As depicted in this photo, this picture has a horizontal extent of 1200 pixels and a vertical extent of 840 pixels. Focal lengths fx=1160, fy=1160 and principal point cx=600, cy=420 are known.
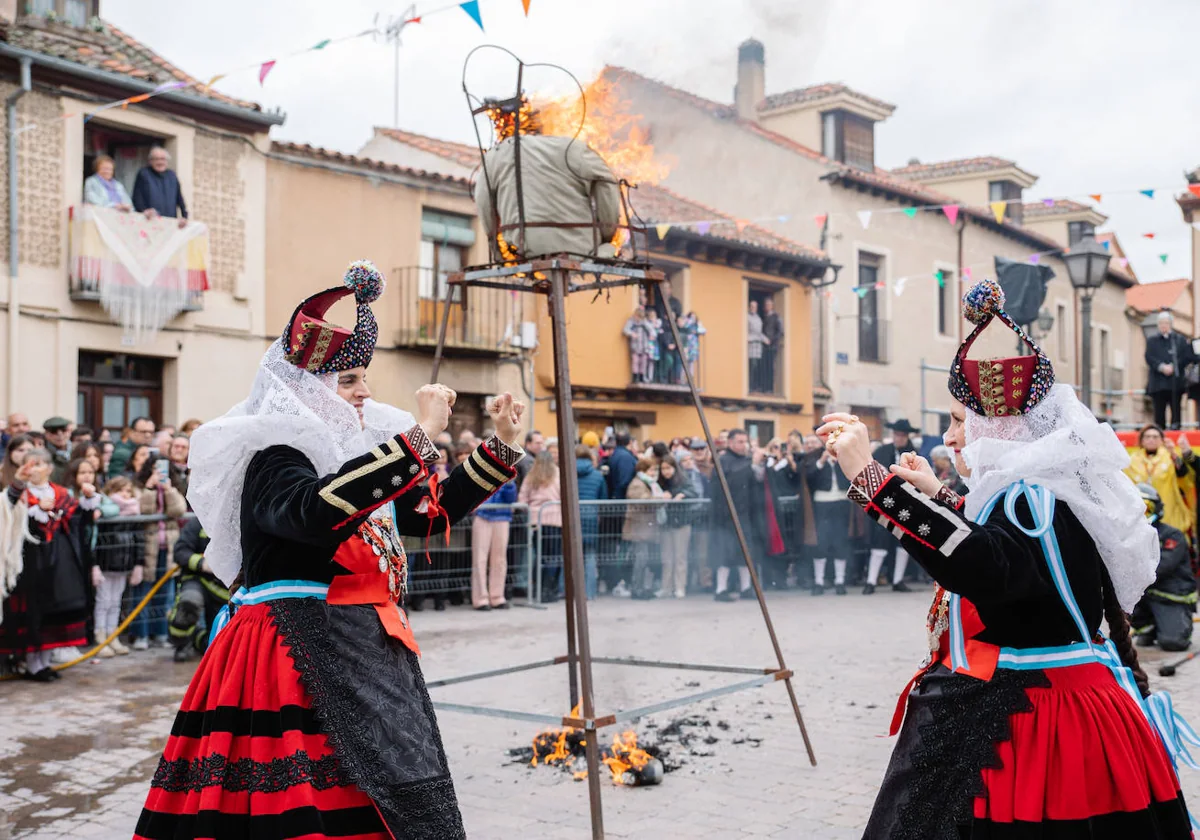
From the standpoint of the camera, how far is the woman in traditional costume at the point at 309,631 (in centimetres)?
293

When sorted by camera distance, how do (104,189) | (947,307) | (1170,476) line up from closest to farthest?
(1170,476)
(104,189)
(947,307)

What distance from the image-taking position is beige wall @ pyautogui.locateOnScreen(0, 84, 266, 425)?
1400 cm

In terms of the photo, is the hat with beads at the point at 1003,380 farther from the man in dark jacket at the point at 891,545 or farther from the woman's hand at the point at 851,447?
the man in dark jacket at the point at 891,545

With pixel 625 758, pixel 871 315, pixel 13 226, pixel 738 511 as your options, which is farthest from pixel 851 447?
pixel 871 315

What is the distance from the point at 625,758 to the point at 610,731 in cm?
82

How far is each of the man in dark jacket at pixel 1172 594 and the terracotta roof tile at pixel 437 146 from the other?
14.2 m

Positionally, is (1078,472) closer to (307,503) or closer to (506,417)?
(506,417)

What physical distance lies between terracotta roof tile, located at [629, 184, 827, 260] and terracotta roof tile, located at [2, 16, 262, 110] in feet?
26.0

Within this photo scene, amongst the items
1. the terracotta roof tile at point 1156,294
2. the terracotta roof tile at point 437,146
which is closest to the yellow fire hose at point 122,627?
the terracotta roof tile at point 437,146

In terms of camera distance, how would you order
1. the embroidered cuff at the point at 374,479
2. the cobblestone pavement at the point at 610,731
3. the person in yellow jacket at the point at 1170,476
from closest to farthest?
the embroidered cuff at the point at 374,479
the cobblestone pavement at the point at 610,731
the person in yellow jacket at the point at 1170,476

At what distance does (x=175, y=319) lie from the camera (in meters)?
15.3

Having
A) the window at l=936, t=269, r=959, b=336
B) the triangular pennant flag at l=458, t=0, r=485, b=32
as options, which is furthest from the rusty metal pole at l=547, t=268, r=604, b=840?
the window at l=936, t=269, r=959, b=336

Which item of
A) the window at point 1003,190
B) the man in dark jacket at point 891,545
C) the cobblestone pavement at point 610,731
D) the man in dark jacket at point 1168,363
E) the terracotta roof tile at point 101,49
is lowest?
the cobblestone pavement at point 610,731

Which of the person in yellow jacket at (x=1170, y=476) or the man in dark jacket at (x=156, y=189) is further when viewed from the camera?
the man in dark jacket at (x=156, y=189)
